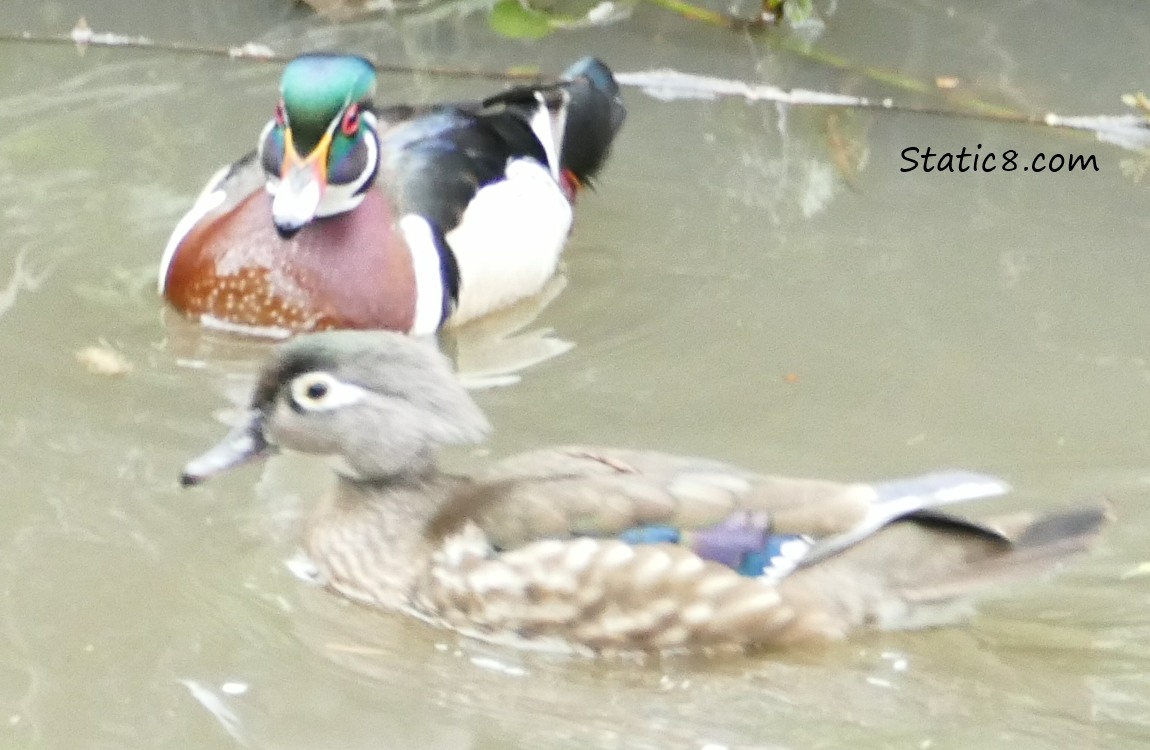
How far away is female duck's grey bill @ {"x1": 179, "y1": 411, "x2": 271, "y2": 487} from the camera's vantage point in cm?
343

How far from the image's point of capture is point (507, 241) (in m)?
5.12

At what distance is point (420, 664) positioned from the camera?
3273mm

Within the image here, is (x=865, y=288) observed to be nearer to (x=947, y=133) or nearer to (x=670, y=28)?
(x=947, y=133)

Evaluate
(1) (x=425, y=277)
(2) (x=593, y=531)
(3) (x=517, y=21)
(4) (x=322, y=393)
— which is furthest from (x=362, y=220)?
(3) (x=517, y=21)

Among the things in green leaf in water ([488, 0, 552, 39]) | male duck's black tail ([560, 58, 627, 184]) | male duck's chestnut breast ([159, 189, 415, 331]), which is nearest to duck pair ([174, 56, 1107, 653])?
male duck's chestnut breast ([159, 189, 415, 331])

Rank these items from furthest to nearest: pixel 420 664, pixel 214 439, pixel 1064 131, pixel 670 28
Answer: pixel 670 28 → pixel 1064 131 → pixel 214 439 → pixel 420 664

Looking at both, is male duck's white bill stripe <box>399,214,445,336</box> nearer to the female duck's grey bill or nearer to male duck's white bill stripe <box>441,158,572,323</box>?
male duck's white bill stripe <box>441,158,572,323</box>

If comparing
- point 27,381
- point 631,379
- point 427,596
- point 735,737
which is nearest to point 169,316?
point 27,381

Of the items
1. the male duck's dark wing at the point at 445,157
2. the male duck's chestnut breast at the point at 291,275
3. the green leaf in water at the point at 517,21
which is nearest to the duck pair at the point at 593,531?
the male duck's chestnut breast at the point at 291,275

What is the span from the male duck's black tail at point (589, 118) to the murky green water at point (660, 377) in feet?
0.51

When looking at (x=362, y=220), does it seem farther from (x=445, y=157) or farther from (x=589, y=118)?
(x=589, y=118)

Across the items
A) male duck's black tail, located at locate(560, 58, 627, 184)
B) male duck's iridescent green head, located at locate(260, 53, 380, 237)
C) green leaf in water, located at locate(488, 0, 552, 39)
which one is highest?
male duck's iridescent green head, located at locate(260, 53, 380, 237)

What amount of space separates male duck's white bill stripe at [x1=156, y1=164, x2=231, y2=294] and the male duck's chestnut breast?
0.03 meters

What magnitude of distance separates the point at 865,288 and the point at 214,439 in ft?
6.27
